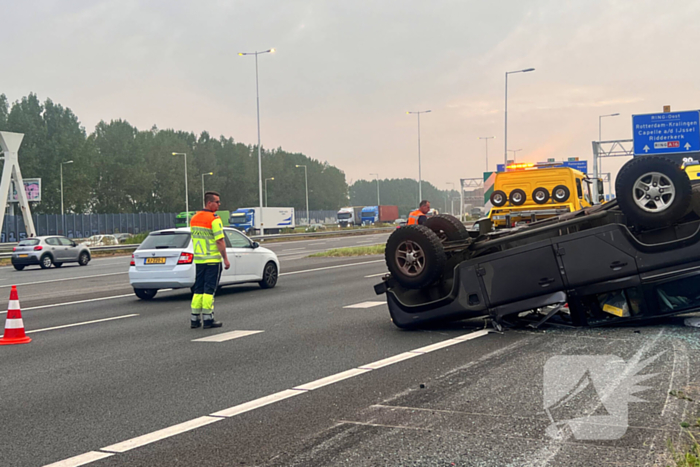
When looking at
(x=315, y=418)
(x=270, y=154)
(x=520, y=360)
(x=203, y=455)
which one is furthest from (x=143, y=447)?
(x=270, y=154)

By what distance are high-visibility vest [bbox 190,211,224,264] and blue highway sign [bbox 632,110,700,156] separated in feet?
93.9

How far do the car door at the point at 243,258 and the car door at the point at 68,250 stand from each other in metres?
17.3

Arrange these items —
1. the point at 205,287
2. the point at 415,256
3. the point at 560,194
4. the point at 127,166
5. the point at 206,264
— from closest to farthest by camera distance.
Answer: the point at 415,256, the point at 205,287, the point at 206,264, the point at 560,194, the point at 127,166

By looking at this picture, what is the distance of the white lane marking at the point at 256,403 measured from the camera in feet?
17.5

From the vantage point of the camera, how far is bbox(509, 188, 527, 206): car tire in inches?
712

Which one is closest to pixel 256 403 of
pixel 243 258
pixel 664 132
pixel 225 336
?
pixel 225 336

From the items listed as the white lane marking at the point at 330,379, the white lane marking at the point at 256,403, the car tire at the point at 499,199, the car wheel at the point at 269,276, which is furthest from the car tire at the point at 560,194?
the white lane marking at the point at 256,403

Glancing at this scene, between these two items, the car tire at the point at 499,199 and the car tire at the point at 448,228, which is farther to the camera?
the car tire at the point at 499,199

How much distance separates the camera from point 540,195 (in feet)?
59.3

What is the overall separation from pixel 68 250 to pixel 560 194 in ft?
69.6

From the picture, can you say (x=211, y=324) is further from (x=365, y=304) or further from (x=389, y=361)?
(x=389, y=361)

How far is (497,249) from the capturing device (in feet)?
27.0

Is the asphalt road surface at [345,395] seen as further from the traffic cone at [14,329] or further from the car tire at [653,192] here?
the car tire at [653,192]

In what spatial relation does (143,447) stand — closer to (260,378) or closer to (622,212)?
(260,378)
